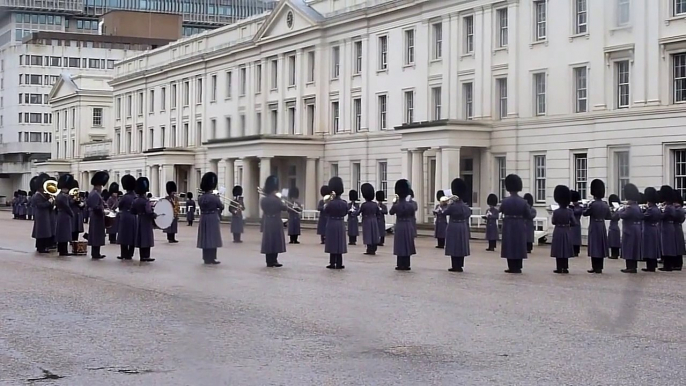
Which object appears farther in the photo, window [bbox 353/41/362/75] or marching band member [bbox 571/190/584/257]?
marching band member [bbox 571/190/584/257]

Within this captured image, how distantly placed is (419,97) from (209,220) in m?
15.2

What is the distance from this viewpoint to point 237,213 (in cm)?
1088

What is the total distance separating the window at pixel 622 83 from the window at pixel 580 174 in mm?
1942

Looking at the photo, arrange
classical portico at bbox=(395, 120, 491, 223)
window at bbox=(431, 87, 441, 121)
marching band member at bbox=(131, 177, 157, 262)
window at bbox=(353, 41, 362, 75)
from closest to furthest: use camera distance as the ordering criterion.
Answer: window at bbox=(353, 41, 362, 75) < marching band member at bbox=(131, 177, 157, 262) < classical portico at bbox=(395, 120, 491, 223) < window at bbox=(431, 87, 441, 121)

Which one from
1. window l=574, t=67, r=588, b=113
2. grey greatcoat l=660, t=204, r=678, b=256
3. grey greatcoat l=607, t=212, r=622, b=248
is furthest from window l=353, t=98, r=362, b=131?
window l=574, t=67, r=588, b=113

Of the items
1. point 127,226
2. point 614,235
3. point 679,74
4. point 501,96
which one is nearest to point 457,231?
point 614,235

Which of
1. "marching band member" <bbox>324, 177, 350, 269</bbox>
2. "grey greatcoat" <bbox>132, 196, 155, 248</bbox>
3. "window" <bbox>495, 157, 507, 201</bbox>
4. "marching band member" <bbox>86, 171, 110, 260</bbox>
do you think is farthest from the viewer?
"window" <bbox>495, 157, 507, 201</bbox>

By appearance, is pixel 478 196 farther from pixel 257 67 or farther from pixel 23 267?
pixel 257 67

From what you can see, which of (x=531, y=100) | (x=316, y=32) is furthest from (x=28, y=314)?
(x=531, y=100)

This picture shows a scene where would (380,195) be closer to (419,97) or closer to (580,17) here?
(580,17)

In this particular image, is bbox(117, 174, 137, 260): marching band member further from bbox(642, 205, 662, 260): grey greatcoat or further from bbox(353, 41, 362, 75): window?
bbox(642, 205, 662, 260): grey greatcoat

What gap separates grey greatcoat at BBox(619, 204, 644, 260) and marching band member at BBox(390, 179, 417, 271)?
13.2 feet

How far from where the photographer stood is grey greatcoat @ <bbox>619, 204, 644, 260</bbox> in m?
20.4

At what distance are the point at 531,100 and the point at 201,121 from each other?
2870cm
